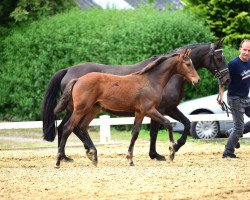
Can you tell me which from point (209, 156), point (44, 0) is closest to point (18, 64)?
point (44, 0)

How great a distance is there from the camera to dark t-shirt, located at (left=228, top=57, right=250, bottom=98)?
54.2 feet

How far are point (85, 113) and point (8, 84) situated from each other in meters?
12.3

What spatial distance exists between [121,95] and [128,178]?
104 inches

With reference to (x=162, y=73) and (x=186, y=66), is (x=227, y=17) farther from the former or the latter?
(x=162, y=73)

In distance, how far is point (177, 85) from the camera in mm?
16938

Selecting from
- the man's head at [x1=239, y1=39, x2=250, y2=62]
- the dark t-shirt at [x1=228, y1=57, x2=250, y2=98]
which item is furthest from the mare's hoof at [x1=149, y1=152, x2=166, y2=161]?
the man's head at [x1=239, y1=39, x2=250, y2=62]

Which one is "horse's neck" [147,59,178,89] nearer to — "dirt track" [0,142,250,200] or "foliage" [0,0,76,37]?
"dirt track" [0,142,250,200]

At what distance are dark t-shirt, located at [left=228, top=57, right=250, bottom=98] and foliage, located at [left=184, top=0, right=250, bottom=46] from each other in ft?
38.9

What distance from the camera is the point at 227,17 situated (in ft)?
94.9

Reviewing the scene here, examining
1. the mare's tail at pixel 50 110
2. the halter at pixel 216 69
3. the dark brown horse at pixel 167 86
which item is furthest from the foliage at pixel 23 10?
the halter at pixel 216 69

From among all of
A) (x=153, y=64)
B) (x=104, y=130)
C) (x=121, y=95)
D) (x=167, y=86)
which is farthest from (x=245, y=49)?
(x=104, y=130)

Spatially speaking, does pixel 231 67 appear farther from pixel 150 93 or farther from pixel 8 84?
pixel 8 84

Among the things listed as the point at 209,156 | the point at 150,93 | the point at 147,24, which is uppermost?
the point at 147,24

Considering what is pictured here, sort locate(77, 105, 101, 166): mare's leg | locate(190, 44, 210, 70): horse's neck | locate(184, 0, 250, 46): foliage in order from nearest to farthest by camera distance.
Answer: locate(77, 105, 101, 166): mare's leg, locate(190, 44, 210, 70): horse's neck, locate(184, 0, 250, 46): foliage
